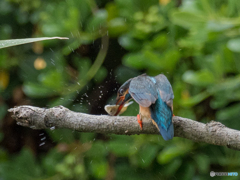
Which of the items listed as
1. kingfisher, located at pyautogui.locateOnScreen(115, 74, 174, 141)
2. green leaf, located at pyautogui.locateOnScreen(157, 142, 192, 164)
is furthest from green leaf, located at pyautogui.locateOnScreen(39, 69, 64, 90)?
green leaf, located at pyautogui.locateOnScreen(157, 142, 192, 164)

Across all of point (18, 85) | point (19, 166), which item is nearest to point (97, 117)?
point (19, 166)

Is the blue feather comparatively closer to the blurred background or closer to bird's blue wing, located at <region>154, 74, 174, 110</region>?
bird's blue wing, located at <region>154, 74, 174, 110</region>

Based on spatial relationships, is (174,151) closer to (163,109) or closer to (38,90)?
(163,109)

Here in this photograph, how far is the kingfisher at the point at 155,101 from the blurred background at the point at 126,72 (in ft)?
0.45

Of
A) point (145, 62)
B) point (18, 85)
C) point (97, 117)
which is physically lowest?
point (18, 85)

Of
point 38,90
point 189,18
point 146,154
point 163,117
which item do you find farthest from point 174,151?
point 38,90

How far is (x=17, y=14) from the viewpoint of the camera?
2.31 metres

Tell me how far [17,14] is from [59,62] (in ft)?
2.40

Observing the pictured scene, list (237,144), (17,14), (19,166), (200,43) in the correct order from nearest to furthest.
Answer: (237,144), (200,43), (19,166), (17,14)

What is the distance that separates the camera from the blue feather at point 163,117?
1.04 meters

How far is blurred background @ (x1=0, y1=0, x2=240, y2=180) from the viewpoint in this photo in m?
1.38

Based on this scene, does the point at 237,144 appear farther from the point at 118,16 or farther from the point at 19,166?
the point at 19,166

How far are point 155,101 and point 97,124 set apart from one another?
1.13 ft

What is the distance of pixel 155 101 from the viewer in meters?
1.24
